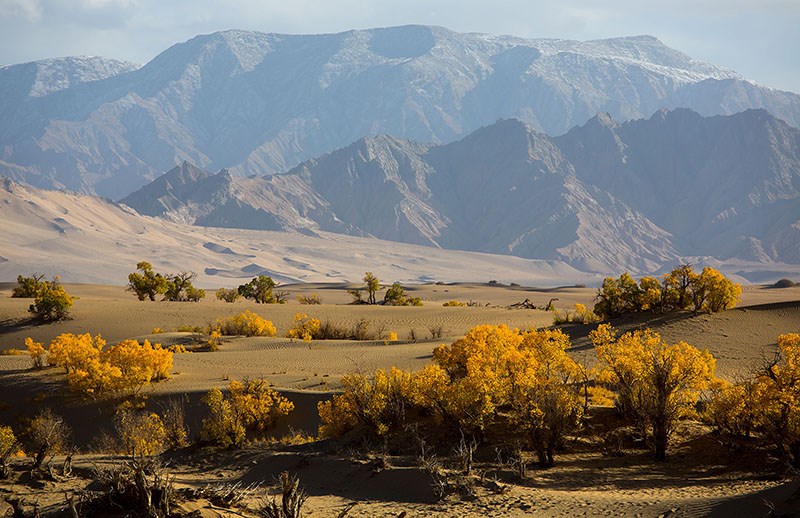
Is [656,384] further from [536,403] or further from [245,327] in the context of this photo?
[245,327]

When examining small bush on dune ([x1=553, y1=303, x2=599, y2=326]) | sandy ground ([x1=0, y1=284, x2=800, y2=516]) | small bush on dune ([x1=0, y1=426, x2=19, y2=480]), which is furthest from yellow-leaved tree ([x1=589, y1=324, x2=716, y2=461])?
small bush on dune ([x1=553, y1=303, x2=599, y2=326])

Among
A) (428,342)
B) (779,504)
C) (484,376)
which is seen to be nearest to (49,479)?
(484,376)

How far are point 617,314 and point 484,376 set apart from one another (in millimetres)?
21854

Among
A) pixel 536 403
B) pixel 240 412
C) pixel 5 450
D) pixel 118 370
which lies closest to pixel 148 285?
pixel 118 370

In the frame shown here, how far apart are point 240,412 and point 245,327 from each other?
74.2 ft

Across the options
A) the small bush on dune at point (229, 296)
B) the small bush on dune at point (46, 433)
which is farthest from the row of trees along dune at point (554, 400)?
the small bush on dune at point (229, 296)

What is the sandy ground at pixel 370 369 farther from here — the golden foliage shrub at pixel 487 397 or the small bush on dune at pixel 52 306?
the golden foliage shrub at pixel 487 397

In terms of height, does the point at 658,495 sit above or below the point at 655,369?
below

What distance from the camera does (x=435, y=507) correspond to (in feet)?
44.5

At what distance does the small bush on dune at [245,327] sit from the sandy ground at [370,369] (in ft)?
10.6

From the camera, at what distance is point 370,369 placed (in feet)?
98.2

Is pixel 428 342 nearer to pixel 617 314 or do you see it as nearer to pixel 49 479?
pixel 617 314

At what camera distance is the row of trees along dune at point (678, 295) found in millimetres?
35375

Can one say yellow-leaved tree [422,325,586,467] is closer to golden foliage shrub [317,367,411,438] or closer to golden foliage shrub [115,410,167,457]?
golden foliage shrub [317,367,411,438]
